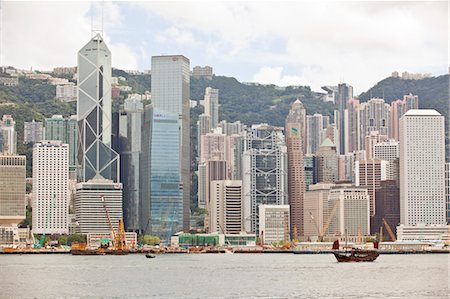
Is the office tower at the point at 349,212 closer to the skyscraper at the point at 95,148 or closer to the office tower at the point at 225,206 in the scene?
the office tower at the point at 225,206

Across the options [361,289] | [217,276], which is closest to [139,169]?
[217,276]

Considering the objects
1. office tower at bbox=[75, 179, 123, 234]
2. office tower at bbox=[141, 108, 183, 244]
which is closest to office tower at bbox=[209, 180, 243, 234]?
office tower at bbox=[141, 108, 183, 244]

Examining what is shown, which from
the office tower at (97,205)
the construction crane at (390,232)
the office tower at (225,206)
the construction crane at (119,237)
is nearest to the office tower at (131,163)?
the office tower at (97,205)

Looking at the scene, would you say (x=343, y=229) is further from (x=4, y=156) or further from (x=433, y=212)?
(x=4, y=156)

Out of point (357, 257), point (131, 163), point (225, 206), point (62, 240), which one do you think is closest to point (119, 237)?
point (62, 240)

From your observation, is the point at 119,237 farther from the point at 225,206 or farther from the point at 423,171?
the point at 423,171

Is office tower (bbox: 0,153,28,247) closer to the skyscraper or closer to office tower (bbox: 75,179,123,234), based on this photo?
office tower (bbox: 75,179,123,234)
